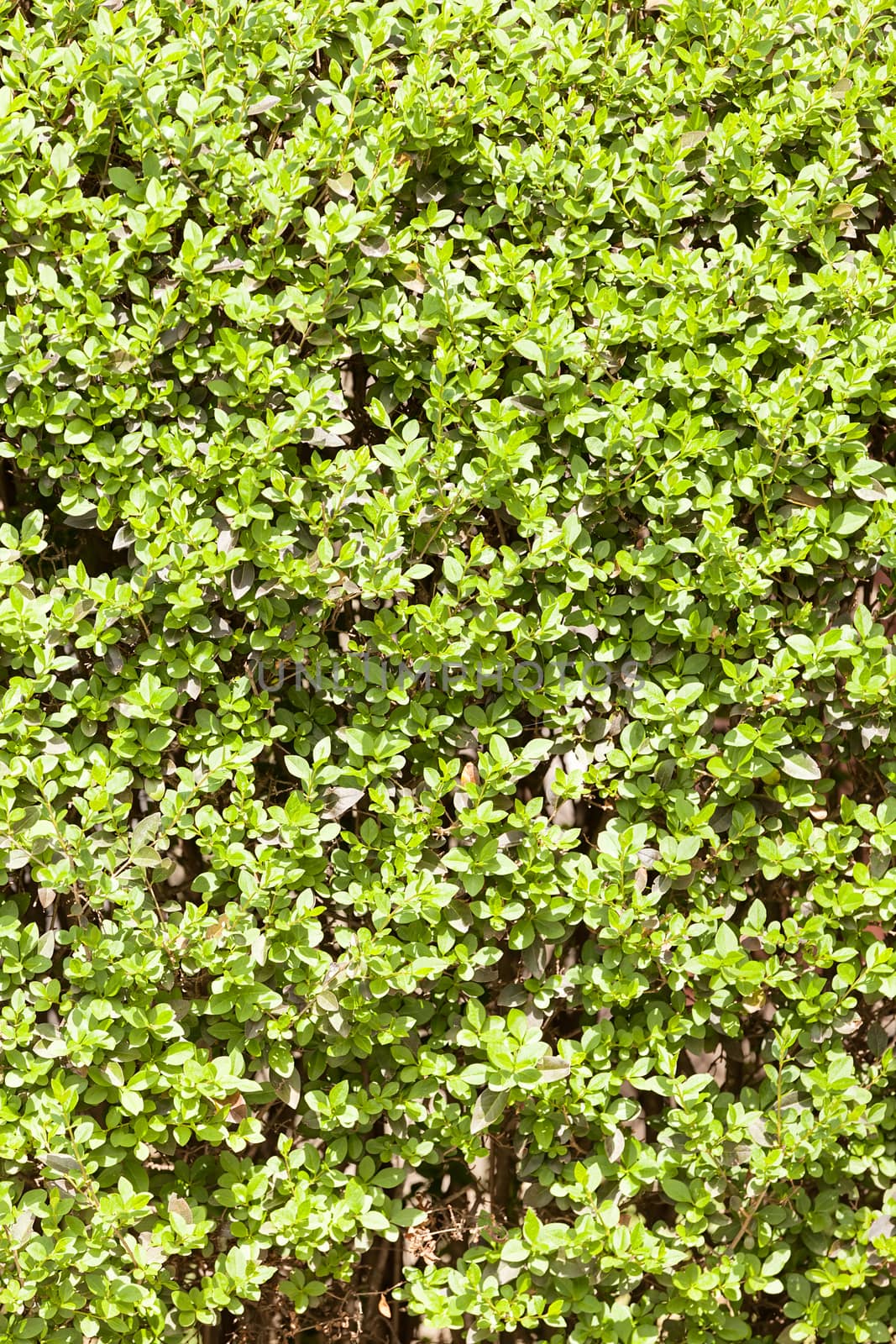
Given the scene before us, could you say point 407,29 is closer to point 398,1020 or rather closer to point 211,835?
point 211,835

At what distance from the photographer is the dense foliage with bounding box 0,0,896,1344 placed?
2598 mm

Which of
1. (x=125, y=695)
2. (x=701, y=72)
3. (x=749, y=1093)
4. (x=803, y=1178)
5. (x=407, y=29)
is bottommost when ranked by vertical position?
(x=803, y=1178)

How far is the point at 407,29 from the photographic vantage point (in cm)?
268

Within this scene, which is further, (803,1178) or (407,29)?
(803,1178)

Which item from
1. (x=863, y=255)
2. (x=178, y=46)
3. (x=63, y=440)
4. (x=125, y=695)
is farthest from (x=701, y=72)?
A: (x=125, y=695)

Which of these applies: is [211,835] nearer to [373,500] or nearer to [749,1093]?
[373,500]

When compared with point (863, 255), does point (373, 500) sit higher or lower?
lower

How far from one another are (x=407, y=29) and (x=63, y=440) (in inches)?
48.9

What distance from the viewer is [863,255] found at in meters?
2.79

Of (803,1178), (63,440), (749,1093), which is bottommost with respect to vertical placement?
(803,1178)

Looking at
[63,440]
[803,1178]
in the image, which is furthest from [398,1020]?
[63,440]

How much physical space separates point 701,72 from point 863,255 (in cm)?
58

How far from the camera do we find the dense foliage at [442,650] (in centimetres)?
260

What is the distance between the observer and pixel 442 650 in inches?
104
